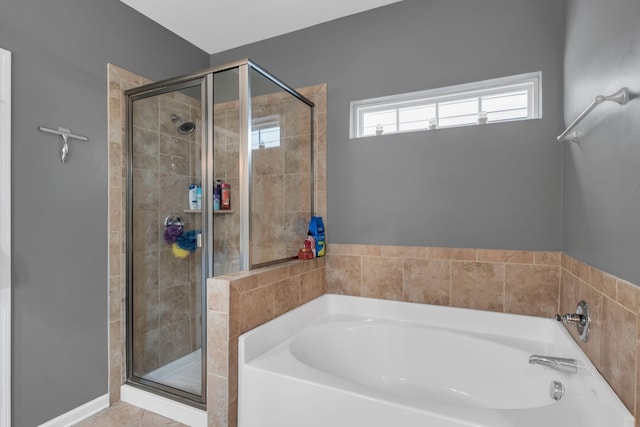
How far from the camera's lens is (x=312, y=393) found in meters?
1.37

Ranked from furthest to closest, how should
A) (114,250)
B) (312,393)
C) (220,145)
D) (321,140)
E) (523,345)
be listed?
(321,140) → (114,250) → (220,145) → (523,345) → (312,393)

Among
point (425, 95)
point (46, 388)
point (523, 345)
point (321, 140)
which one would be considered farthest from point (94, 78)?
point (523, 345)

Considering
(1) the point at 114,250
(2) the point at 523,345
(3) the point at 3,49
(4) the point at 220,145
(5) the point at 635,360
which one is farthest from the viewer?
(1) the point at 114,250

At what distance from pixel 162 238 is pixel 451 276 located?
192 centimetres

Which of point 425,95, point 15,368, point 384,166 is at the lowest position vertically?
point 15,368

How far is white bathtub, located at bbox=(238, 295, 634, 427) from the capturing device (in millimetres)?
1169

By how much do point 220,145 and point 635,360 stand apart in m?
1.99

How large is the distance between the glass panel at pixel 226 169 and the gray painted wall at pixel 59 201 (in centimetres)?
76

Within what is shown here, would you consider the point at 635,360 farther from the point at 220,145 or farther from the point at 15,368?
the point at 15,368

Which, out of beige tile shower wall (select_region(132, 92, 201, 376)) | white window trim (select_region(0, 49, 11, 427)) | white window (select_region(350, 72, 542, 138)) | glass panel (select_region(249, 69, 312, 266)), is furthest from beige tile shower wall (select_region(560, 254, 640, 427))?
white window trim (select_region(0, 49, 11, 427))

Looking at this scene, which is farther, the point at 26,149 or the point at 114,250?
the point at 114,250

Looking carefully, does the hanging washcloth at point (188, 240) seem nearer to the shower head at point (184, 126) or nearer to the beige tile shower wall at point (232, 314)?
the beige tile shower wall at point (232, 314)

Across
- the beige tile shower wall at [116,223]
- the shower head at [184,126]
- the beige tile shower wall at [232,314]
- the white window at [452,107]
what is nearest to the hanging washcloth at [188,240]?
the beige tile shower wall at [116,223]

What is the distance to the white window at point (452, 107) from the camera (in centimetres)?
197
